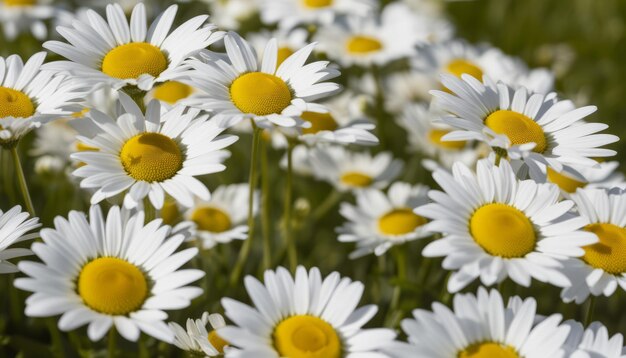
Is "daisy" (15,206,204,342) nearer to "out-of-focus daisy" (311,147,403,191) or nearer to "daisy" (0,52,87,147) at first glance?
"daisy" (0,52,87,147)

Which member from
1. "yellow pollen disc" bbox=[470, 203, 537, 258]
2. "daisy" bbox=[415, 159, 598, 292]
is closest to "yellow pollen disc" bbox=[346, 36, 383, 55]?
"daisy" bbox=[415, 159, 598, 292]

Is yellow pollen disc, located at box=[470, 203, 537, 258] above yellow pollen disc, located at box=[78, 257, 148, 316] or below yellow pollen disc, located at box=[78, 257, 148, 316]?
above

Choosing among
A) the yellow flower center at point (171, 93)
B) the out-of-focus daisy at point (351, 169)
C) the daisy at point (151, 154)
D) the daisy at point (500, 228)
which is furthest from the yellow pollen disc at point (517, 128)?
the yellow flower center at point (171, 93)

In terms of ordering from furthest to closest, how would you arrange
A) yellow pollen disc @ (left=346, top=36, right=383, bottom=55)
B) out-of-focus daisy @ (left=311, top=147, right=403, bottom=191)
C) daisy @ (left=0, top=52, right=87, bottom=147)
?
yellow pollen disc @ (left=346, top=36, right=383, bottom=55)
out-of-focus daisy @ (left=311, top=147, right=403, bottom=191)
daisy @ (left=0, top=52, right=87, bottom=147)

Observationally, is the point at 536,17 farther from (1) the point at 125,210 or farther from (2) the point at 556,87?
(1) the point at 125,210

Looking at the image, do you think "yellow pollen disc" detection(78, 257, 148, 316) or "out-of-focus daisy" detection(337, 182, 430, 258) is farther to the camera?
"out-of-focus daisy" detection(337, 182, 430, 258)

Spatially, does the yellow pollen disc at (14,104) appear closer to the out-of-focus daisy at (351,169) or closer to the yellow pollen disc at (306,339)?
the yellow pollen disc at (306,339)
